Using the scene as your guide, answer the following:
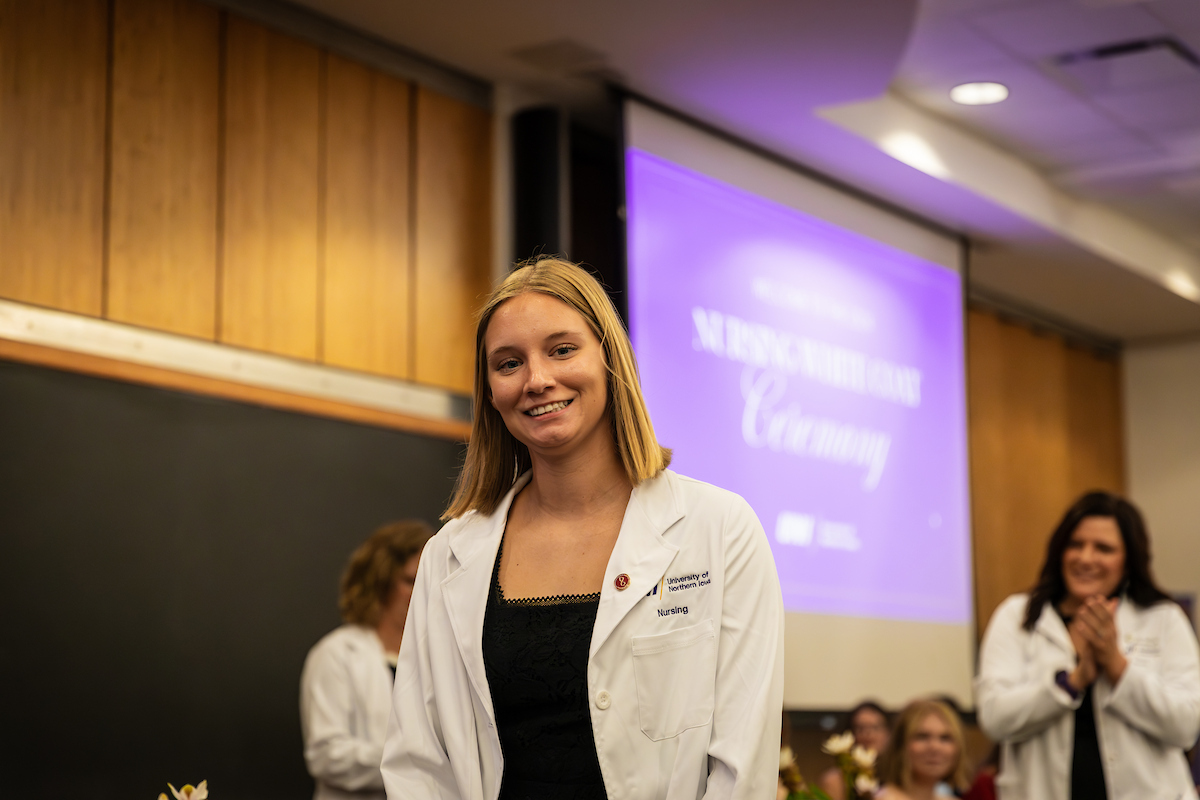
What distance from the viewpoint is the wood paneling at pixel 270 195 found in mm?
4422

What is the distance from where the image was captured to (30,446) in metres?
3.74

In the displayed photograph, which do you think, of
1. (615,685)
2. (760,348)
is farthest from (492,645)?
(760,348)

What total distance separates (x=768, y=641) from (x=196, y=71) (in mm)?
3397

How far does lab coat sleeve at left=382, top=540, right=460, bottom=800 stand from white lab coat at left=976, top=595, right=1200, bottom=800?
2012mm

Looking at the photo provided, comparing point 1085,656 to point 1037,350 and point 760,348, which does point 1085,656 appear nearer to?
point 760,348

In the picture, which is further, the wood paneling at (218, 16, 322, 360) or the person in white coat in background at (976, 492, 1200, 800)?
the wood paneling at (218, 16, 322, 360)

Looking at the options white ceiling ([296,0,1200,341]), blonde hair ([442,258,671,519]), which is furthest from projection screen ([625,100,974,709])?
blonde hair ([442,258,671,519])

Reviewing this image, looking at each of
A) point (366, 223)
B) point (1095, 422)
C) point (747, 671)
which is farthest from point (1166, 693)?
point (1095, 422)

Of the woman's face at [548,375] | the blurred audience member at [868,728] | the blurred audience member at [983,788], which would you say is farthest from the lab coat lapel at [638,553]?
the blurred audience member at [868,728]

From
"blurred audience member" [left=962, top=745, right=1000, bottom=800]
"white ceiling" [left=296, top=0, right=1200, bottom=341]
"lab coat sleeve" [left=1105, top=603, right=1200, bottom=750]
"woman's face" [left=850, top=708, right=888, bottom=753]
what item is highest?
"white ceiling" [left=296, top=0, right=1200, bottom=341]

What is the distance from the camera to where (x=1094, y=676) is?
3281 millimetres

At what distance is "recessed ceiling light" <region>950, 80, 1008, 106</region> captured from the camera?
618cm

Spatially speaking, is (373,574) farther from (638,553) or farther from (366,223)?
(638,553)

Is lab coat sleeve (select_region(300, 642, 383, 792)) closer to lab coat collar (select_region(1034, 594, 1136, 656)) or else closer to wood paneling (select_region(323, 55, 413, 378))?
wood paneling (select_region(323, 55, 413, 378))
